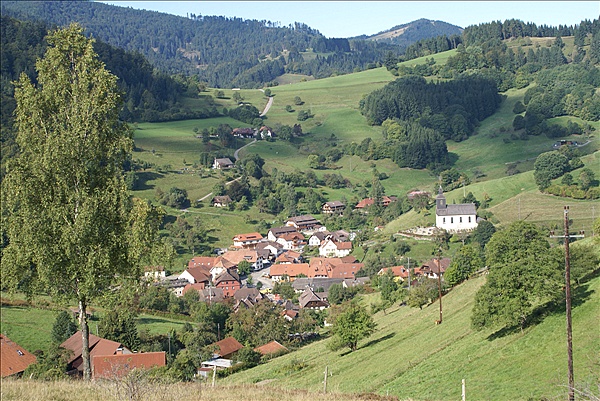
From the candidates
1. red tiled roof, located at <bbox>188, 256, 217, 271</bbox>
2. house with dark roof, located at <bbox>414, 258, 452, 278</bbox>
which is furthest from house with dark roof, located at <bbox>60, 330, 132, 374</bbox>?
red tiled roof, located at <bbox>188, 256, 217, 271</bbox>

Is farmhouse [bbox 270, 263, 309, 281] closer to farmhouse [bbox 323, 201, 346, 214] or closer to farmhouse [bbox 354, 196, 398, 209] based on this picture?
farmhouse [bbox 323, 201, 346, 214]

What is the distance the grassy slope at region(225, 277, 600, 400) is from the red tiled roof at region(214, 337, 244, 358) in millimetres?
4610

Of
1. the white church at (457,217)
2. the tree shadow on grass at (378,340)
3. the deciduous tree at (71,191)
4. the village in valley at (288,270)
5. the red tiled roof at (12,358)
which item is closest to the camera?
the deciduous tree at (71,191)

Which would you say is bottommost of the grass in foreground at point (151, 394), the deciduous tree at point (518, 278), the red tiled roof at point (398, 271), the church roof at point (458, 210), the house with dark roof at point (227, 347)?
the red tiled roof at point (398, 271)

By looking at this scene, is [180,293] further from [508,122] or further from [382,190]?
[508,122]

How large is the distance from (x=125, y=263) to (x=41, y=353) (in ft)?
Answer: 69.5

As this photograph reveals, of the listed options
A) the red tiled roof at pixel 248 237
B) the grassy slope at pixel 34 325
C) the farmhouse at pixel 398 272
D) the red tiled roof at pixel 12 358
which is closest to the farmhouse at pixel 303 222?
the red tiled roof at pixel 248 237

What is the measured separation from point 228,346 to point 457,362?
714 inches

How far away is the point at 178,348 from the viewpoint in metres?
36.7

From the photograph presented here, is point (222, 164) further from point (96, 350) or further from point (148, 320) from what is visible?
point (96, 350)

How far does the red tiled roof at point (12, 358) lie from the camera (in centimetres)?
2689

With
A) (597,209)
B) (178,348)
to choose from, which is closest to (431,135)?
(597,209)

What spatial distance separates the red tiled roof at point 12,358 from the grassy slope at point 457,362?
367 inches

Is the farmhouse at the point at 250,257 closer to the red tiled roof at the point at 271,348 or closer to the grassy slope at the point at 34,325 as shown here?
the grassy slope at the point at 34,325
